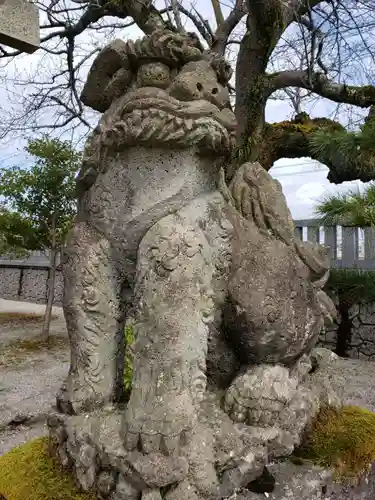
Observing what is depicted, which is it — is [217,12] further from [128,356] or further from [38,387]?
[128,356]

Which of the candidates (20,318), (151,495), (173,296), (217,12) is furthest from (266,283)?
(20,318)

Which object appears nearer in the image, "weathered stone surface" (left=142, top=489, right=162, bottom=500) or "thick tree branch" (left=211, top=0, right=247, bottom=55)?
"weathered stone surface" (left=142, top=489, right=162, bottom=500)

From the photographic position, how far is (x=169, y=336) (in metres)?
0.92

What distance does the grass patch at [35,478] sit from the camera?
0.95m

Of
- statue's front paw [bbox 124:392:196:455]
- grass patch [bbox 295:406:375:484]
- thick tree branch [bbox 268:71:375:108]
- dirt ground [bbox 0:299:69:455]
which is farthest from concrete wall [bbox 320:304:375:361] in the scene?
statue's front paw [bbox 124:392:196:455]

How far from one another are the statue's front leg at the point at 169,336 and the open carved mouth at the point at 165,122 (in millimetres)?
164

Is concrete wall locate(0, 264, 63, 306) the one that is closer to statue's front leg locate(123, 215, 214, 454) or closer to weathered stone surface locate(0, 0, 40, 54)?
weathered stone surface locate(0, 0, 40, 54)

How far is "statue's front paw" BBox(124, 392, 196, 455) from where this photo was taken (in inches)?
34.4

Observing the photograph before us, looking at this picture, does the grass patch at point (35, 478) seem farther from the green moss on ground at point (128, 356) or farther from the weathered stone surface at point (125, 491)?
the green moss on ground at point (128, 356)

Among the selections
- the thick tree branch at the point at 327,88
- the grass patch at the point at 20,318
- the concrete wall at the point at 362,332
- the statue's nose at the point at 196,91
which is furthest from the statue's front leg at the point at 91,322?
the grass patch at the point at 20,318

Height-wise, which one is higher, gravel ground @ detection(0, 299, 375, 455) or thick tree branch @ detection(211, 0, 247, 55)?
thick tree branch @ detection(211, 0, 247, 55)

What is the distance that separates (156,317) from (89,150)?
412mm

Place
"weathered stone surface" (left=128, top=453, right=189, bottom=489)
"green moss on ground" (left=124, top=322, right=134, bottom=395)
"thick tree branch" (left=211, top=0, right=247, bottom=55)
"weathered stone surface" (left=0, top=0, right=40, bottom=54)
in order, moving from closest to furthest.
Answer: "weathered stone surface" (left=128, top=453, right=189, bottom=489), "green moss on ground" (left=124, top=322, right=134, bottom=395), "weathered stone surface" (left=0, top=0, right=40, bottom=54), "thick tree branch" (left=211, top=0, right=247, bottom=55)

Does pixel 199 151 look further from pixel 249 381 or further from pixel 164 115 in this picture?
pixel 249 381
